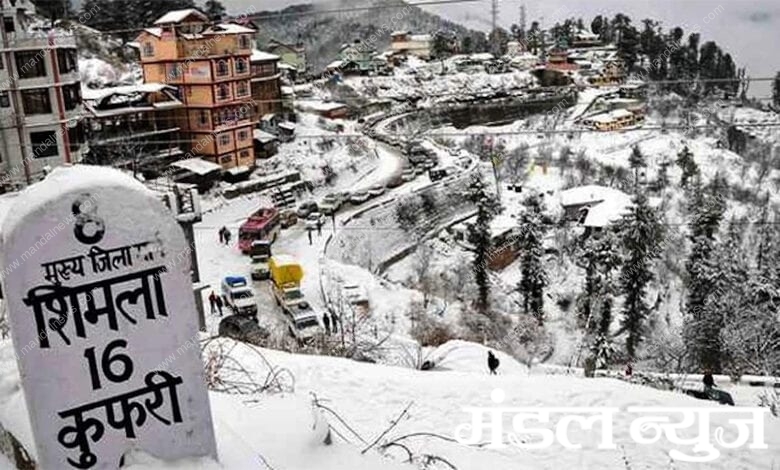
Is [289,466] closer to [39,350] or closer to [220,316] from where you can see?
[39,350]

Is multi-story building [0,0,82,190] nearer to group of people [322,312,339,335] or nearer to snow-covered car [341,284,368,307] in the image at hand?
group of people [322,312,339,335]

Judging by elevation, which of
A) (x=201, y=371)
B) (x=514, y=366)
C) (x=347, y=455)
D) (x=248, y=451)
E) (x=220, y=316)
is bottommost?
(x=220, y=316)

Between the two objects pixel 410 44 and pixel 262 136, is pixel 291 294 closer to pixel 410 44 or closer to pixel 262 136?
pixel 262 136

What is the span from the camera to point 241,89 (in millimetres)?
25859

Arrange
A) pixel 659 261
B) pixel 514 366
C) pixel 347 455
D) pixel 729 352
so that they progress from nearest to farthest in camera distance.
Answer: pixel 347 455 < pixel 514 366 < pixel 729 352 < pixel 659 261

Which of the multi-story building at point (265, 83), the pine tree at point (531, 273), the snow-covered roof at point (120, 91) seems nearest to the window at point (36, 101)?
the snow-covered roof at point (120, 91)

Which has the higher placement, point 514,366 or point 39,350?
point 39,350

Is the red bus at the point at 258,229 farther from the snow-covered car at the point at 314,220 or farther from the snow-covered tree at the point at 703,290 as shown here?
the snow-covered tree at the point at 703,290

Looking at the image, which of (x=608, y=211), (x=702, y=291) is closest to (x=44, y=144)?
(x=702, y=291)

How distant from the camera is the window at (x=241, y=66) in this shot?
82.9 feet

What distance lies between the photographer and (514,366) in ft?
30.7

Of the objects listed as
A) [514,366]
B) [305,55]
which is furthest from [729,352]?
[305,55]

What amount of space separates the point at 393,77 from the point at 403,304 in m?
33.1

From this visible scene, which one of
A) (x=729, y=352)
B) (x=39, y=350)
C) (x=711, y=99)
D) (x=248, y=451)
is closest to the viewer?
(x=39, y=350)
